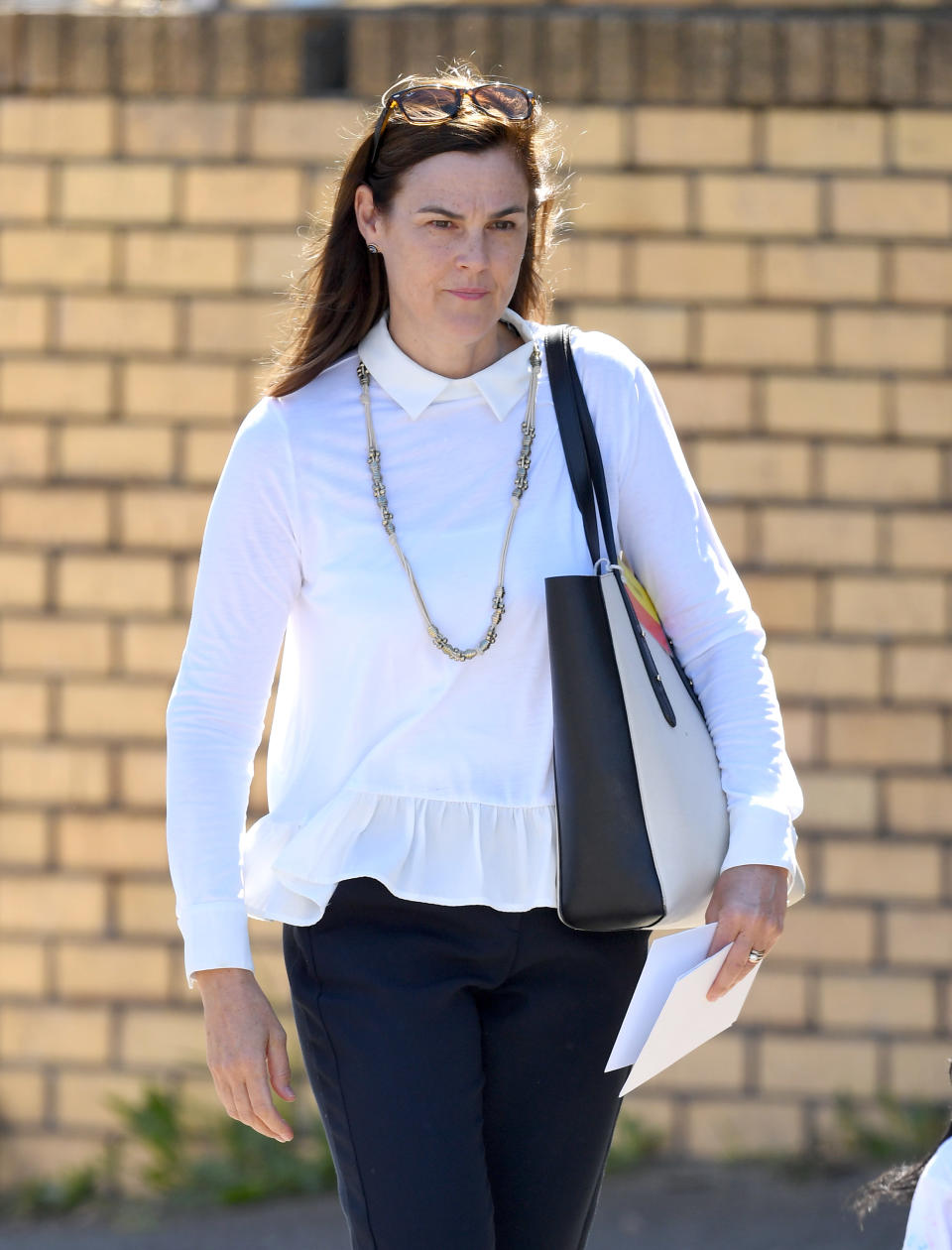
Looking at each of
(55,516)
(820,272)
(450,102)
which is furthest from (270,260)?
(450,102)

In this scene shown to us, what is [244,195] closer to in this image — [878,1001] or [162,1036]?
[162,1036]

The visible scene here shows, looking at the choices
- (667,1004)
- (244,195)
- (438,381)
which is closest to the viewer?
(667,1004)

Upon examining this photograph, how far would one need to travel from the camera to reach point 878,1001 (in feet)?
12.2

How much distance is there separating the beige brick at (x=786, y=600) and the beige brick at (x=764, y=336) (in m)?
0.48

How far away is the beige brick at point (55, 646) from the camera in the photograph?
12.5ft

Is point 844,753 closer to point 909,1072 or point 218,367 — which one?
point 909,1072

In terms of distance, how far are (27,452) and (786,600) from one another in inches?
68.5

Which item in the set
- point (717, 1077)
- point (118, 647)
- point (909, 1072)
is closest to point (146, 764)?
point (118, 647)

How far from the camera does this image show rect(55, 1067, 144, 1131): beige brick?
3.83 m

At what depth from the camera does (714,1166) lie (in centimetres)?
376

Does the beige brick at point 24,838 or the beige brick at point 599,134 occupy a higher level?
the beige brick at point 599,134

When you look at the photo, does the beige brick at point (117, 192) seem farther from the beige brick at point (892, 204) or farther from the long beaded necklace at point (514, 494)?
the long beaded necklace at point (514, 494)

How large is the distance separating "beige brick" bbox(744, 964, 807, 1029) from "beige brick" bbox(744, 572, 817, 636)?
69 centimetres

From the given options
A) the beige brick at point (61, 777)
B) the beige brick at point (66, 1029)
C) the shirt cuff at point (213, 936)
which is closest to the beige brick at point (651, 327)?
the beige brick at point (61, 777)
